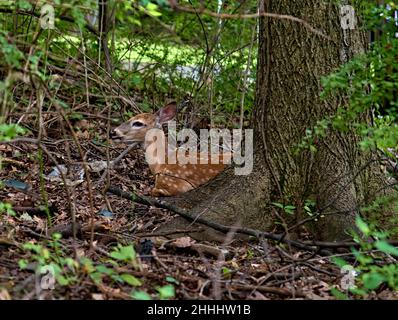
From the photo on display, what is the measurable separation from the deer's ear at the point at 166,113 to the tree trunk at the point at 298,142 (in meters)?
2.26

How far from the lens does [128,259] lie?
3.87 m

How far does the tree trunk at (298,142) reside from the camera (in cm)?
488

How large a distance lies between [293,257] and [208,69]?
3.88 m

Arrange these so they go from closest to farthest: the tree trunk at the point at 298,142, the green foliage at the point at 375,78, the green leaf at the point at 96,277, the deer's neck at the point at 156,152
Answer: the green leaf at the point at 96,277
the green foliage at the point at 375,78
the tree trunk at the point at 298,142
the deer's neck at the point at 156,152


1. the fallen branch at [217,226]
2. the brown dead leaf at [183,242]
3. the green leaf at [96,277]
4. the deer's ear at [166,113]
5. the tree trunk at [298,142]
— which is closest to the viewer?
the green leaf at [96,277]

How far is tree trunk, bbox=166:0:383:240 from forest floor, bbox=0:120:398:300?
0.30 m

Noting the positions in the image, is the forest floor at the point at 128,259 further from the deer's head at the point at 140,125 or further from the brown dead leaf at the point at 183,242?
the deer's head at the point at 140,125

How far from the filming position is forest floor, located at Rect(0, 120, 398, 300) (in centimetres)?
359

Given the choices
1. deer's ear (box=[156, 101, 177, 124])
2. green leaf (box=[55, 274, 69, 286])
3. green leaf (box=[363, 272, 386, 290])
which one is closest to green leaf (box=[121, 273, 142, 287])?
green leaf (box=[55, 274, 69, 286])

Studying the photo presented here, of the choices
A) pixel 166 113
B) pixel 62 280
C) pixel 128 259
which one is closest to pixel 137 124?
pixel 166 113

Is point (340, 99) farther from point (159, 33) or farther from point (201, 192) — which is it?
point (159, 33)

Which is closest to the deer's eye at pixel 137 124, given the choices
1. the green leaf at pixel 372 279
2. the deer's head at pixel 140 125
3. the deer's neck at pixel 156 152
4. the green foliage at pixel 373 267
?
the deer's head at pixel 140 125

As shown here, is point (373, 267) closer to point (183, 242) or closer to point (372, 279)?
point (372, 279)
